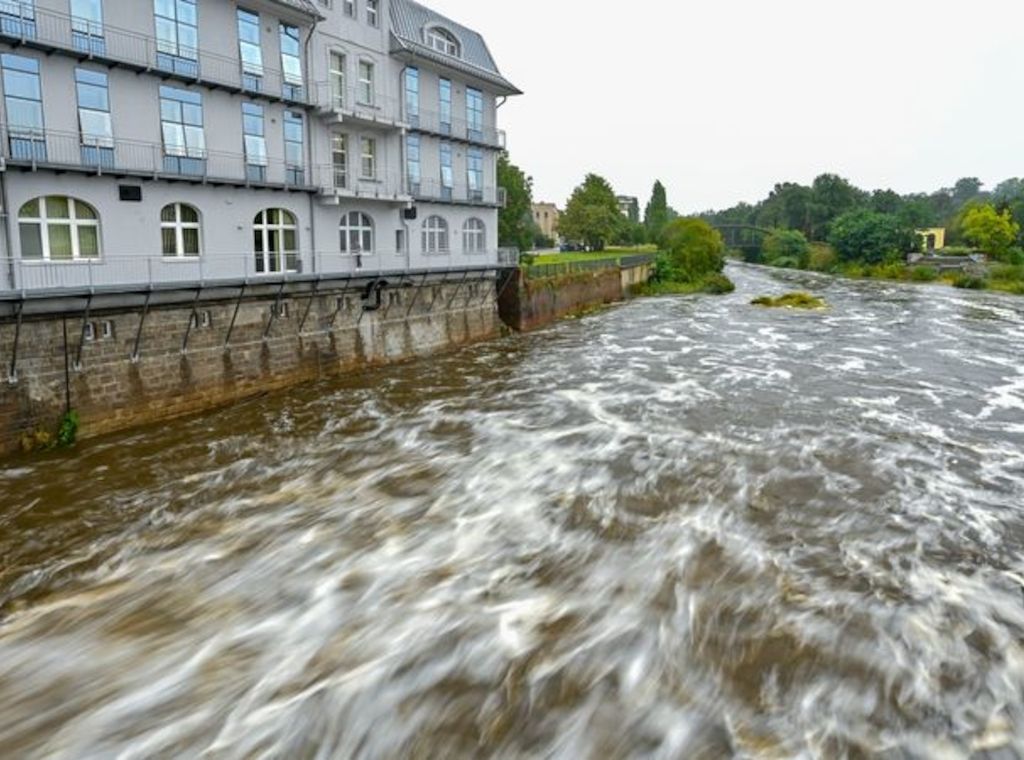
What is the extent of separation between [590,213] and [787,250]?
35.7 m

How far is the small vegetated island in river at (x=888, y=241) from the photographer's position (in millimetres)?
63312

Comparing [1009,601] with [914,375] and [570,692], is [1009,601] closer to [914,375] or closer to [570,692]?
[570,692]

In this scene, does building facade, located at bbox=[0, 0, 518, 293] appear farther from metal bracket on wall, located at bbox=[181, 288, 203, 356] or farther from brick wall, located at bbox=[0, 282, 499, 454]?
brick wall, located at bbox=[0, 282, 499, 454]

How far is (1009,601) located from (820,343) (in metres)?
20.9

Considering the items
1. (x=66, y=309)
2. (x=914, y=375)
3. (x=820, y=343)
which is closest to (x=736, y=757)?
(x=66, y=309)

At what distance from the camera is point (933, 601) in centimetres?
867

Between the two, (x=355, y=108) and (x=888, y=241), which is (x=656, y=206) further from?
(x=355, y=108)

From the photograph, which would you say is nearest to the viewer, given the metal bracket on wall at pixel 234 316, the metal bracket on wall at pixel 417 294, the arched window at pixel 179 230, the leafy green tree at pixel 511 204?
the metal bracket on wall at pixel 234 316

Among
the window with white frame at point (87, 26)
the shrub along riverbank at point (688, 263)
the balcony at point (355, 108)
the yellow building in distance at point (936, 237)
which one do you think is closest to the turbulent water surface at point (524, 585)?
the window with white frame at point (87, 26)

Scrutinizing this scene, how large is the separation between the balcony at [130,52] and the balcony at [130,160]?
72.3 inches

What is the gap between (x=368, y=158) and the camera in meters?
26.5

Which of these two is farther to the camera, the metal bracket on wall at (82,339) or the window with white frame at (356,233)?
the window with white frame at (356,233)

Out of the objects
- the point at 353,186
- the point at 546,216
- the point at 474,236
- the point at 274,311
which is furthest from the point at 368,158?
the point at 546,216

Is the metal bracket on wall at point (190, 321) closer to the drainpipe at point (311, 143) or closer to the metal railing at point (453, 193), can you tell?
the drainpipe at point (311, 143)
